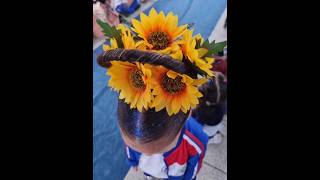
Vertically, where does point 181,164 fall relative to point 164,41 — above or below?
below

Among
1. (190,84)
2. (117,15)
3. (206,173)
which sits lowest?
(206,173)

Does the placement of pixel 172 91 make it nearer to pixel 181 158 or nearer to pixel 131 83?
pixel 131 83

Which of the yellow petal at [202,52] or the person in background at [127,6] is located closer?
the yellow petal at [202,52]

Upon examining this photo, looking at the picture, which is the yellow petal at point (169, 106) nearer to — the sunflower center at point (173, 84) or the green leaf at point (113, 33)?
the sunflower center at point (173, 84)

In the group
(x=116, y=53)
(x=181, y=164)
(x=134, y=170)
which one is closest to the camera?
(x=116, y=53)

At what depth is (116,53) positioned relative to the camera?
874mm

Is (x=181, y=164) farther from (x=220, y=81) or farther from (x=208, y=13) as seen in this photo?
(x=208, y=13)

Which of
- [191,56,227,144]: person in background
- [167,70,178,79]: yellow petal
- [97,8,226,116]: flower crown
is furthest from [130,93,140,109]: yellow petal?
[191,56,227,144]: person in background

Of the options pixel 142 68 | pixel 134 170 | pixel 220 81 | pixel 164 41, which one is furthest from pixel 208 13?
pixel 134 170

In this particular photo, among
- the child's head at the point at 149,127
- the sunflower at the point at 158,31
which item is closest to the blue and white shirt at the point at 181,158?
the child's head at the point at 149,127

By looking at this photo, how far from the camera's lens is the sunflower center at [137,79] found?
0.93 meters

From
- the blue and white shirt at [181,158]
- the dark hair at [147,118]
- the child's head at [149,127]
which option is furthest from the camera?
the blue and white shirt at [181,158]

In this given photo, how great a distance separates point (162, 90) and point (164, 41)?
4.8 inches

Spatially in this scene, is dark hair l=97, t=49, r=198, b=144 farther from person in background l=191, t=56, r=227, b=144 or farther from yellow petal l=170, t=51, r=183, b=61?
person in background l=191, t=56, r=227, b=144
